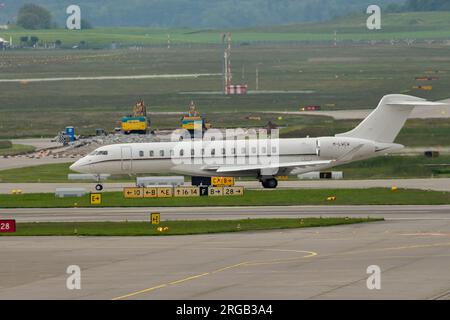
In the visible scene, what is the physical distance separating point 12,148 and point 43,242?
61.8m

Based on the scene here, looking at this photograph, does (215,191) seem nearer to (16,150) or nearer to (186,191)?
(186,191)

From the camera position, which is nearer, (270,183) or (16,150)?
(270,183)

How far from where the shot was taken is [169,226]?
224 ft

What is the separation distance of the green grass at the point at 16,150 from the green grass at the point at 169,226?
4887cm

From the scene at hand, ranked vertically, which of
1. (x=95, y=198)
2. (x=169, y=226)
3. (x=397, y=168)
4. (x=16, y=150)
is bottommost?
(x=169, y=226)

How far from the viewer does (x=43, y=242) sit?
63.2 metres

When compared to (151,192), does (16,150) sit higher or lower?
higher

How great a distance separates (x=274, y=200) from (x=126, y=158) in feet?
47.9

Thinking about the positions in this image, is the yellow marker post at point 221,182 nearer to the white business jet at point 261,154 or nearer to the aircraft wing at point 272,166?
the white business jet at point 261,154

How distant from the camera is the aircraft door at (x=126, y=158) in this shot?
90.6 metres

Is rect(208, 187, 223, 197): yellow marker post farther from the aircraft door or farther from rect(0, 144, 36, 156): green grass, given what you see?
rect(0, 144, 36, 156): green grass

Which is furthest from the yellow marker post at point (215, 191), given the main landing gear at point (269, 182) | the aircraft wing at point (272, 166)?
the main landing gear at point (269, 182)

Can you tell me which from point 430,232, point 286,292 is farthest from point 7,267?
point 430,232

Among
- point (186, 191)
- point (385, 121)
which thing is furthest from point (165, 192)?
point (385, 121)
